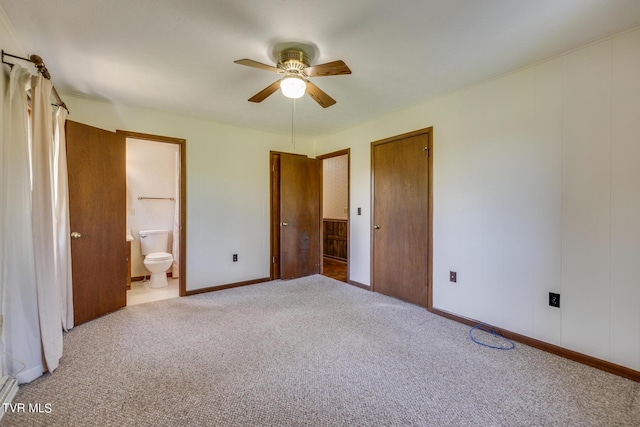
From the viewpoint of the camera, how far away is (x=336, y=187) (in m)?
6.32

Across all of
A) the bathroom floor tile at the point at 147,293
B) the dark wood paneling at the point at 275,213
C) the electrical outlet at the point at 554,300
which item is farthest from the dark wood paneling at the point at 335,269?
the electrical outlet at the point at 554,300

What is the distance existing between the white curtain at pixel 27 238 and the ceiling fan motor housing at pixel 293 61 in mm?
1702

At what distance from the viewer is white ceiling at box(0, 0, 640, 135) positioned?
1.62 m

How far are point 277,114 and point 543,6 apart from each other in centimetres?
265

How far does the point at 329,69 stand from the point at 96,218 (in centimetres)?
278

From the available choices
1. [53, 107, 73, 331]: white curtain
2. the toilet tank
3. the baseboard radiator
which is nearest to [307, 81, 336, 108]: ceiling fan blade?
[53, 107, 73, 331]: white curtain

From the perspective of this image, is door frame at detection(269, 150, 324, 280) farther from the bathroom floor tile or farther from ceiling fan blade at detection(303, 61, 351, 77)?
ceiling fan blade at detection(303, 61, 351, 77)

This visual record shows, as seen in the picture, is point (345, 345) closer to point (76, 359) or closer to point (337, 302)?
point (337, 302)

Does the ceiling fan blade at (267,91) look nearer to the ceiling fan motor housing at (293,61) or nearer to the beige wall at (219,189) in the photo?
the ceiling fan motor housing at (293,61)

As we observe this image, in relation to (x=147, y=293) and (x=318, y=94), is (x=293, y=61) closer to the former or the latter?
(x=318, y=94)

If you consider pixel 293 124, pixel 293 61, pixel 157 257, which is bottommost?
pixel 157 257

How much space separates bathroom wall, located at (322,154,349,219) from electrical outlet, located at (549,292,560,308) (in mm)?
4128

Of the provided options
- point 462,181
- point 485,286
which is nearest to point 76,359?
point 485,286

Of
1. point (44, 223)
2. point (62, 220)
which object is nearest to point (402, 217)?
point (44, 223)
